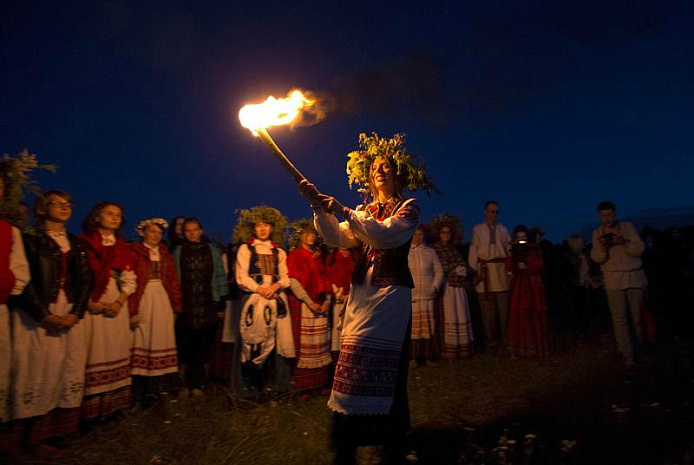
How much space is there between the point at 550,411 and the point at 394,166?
2.95 m

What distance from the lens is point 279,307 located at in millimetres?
5902

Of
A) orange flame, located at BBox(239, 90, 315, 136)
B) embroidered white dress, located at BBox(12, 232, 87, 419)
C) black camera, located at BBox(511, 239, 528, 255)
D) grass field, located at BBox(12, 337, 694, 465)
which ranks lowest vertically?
grass field, located at BBox(12, 337, 694, 465)

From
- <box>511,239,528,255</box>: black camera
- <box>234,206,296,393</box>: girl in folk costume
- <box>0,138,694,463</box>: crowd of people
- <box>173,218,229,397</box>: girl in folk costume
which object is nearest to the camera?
<box>0,138,694,463</box>: crowd of people

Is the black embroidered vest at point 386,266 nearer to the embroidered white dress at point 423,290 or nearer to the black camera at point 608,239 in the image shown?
the embroidered white dress at point 423,290

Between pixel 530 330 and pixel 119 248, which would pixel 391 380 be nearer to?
pixel 119 248

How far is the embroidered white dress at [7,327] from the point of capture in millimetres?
3898

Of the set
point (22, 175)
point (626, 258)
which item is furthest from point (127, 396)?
point (626, 258)

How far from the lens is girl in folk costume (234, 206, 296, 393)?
5.67m

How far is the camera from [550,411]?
15.4ft

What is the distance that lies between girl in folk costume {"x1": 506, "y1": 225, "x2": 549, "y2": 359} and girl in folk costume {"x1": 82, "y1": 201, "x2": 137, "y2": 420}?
5649 millimetres

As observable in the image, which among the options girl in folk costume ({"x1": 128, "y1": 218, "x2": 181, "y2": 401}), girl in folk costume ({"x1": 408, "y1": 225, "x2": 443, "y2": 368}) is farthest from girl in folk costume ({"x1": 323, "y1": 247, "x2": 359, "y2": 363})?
girl in folk costume ({"x1": 128, "y1": 218, "x2": 181, "y2": 401})

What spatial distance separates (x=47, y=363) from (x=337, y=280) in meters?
3.52

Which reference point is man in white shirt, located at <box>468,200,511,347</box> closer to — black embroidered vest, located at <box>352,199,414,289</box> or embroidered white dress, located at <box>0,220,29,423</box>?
black embroidered vest, located at <box>352,199,414,289</box>

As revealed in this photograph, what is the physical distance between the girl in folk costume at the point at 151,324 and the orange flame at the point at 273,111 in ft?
10.2
